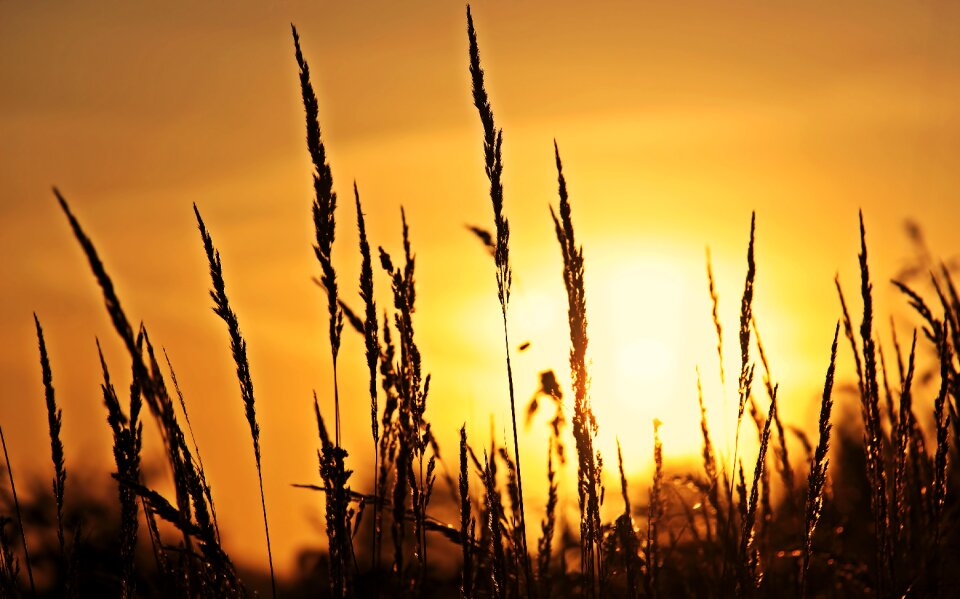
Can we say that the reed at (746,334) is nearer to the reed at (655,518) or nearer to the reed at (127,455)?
the reed at (655,518)

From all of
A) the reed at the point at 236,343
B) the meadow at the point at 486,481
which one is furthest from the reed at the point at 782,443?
the reed at the point at 236,343

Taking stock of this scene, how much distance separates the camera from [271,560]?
7.58ft

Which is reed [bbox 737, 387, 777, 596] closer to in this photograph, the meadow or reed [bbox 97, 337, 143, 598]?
the meadow

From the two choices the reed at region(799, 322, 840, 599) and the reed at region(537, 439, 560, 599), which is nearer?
the reed at region(799, 322, 840, 599)

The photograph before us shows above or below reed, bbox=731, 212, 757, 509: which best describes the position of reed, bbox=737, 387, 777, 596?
below

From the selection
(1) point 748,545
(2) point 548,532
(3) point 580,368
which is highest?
(3) point 580,368

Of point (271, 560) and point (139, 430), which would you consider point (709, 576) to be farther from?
point (139, 430)

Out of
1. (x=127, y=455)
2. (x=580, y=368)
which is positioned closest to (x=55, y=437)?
(x=127, y=455)

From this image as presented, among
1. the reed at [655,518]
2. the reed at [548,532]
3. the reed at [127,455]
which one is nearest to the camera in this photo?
the reed at [127,455]

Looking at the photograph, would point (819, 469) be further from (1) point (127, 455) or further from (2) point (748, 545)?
(1) point (127, 455)

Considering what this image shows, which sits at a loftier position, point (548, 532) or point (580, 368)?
point (580, 368)

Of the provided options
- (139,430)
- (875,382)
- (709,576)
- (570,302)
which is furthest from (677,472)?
(139,430)

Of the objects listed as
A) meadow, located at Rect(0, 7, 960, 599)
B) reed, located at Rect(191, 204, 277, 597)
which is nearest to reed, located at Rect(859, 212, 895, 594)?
meadow, located at Rect(0, 7, 960, 599)

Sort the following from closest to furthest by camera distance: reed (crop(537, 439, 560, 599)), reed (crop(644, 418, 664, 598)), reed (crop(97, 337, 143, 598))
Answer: reed (crop(97, 337, 143, 598)) < reed (crop(644, 418, 664, 598)) < reed (crop(537, 439, 560, 599))
